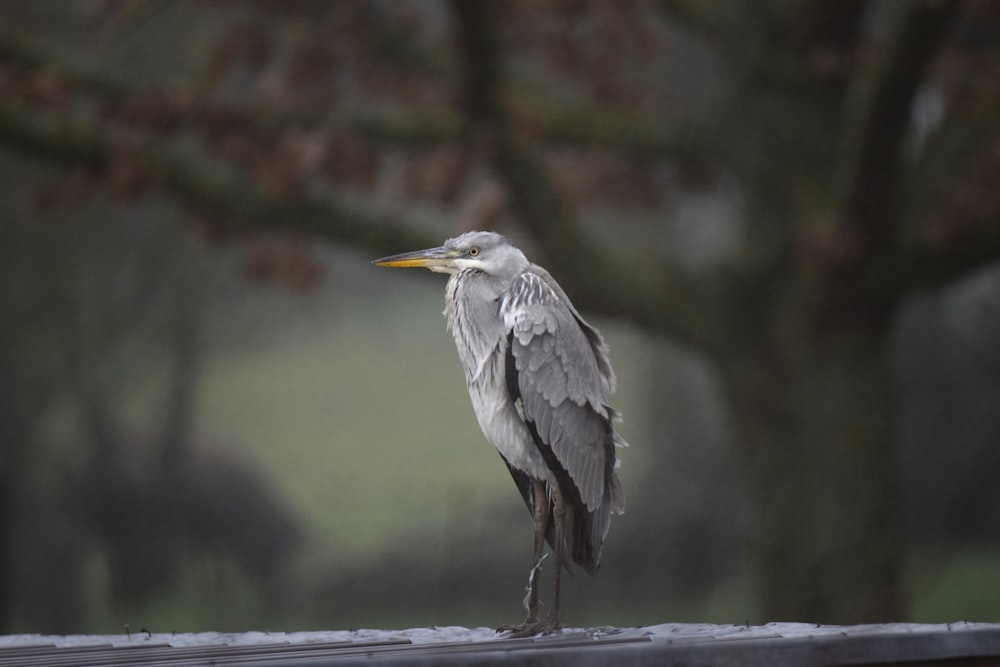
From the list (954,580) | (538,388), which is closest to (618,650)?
(538,388)

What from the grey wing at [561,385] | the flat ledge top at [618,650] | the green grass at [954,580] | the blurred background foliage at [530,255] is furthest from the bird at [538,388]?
the green grass at [954,580]

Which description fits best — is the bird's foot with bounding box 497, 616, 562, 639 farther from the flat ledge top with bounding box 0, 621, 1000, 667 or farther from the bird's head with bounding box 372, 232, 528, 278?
the bird's head with bounding box 372, 232, 528, 278

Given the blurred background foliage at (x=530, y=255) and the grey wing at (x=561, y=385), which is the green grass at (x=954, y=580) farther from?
the grey wing at (x=561, y=385)

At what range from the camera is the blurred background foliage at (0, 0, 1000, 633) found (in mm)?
5547

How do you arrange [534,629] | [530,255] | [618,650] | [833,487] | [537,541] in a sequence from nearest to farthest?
[618,650], [534,629], [537,541], [833,487], [530,255]

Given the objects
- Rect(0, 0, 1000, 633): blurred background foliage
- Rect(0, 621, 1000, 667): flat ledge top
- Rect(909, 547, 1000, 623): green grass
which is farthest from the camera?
Rect(909, 547, 1000, 623): green grass

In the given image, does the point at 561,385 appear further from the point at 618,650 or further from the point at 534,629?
the point at 618,650

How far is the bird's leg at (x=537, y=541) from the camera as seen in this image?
2.85 m

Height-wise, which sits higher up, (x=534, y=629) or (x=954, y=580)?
(x=534, y=629)

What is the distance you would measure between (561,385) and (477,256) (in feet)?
1.32

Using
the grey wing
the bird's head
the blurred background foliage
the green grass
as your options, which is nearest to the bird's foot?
the grey wing

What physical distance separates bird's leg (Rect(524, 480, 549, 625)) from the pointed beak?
594 millimetres

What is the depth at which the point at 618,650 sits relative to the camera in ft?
7.06

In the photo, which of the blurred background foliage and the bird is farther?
the blurred background foliage
